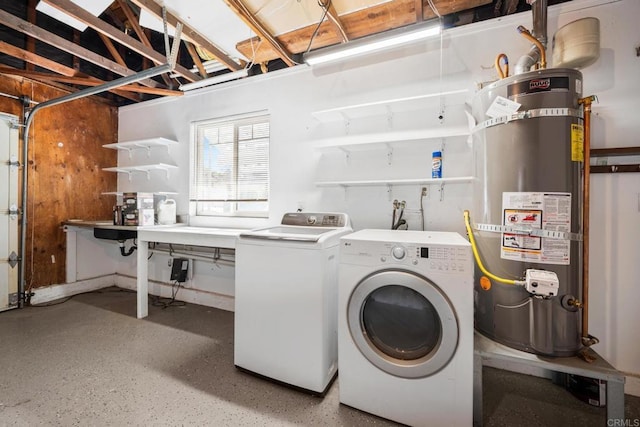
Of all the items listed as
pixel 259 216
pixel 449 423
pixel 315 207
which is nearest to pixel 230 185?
pixel 259 216

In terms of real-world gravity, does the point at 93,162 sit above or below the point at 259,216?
above

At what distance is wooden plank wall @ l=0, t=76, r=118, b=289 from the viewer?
9.58 feet

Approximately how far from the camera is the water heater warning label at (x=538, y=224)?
1271 mm

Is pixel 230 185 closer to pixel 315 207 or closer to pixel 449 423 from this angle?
pixel 315 207

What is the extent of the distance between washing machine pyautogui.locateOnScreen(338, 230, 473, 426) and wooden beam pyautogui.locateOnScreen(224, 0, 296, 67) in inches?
66.2

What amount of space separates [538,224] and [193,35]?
2729 millimetres

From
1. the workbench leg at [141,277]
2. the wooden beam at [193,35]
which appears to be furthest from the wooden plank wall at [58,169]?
the wooden beam at [193,35]

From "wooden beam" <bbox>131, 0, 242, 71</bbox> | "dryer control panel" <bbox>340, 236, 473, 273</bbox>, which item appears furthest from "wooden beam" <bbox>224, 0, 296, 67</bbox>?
"dryer control panel" <bbox>340, 236, 473, 273</bbox>

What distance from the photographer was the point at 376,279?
137 centimetres

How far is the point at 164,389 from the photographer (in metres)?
1.61

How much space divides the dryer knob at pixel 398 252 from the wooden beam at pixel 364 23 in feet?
5.63

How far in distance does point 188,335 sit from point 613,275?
3.20 m

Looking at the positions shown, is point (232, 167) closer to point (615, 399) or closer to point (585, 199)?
point (585, 199)

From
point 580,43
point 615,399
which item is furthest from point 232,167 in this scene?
point 615,399
